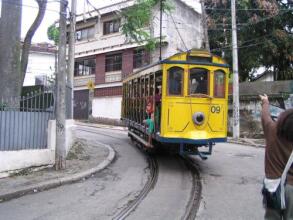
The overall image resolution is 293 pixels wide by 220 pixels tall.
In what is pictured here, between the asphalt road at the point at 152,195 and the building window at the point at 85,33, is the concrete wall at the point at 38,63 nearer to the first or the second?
the building window at the point at 85,33

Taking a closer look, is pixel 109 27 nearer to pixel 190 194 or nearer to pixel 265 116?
pixel 190 194

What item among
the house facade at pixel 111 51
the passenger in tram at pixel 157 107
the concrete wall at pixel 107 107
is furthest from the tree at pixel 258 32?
the passenger in tram at pixel 157 107

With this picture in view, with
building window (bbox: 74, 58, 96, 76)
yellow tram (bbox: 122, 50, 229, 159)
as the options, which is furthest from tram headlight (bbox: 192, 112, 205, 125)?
building window (bbox: 74, 58, 96, 76)

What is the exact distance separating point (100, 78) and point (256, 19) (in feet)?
50.4

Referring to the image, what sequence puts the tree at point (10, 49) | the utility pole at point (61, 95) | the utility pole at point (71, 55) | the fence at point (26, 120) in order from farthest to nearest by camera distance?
the utility pole at point (71, 55)
the tree at point (10, 49)
the utility pole at point (61, 95)
the fence at point (26, 120)

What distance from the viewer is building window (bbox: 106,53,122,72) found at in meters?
35.4

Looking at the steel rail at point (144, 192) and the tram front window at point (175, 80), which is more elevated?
the tram front window at point (175, 80)

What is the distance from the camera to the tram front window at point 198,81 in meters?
12.4

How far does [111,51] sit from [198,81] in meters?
23.9

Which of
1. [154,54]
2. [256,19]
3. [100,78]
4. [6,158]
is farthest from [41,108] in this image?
[100,78]

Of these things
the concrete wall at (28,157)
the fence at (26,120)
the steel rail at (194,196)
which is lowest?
the steel rail at (194,196)

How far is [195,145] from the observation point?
41.7ft

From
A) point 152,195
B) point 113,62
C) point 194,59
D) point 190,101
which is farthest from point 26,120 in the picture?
point 113,62

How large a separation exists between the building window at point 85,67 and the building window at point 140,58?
5.49m
